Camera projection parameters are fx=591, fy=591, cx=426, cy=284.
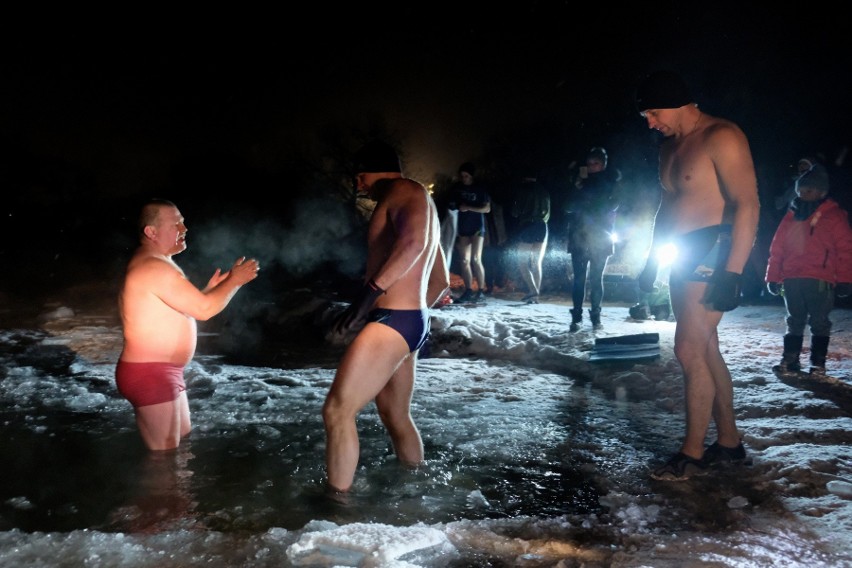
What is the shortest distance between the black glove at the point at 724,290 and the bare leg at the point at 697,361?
8cm

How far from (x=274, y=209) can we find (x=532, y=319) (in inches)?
862

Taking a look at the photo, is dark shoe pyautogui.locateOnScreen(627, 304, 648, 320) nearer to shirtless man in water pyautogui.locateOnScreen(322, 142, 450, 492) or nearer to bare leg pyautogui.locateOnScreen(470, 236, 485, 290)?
bare leg pyautogui.locateOnScreen(470, 236, 485, 290)

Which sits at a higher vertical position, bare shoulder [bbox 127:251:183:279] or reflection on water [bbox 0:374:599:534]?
bare shoulder [bbox 127:251:183:279]

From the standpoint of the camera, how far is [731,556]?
2.54 meters

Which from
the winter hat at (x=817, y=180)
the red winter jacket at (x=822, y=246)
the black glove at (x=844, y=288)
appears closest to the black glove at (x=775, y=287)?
the red winter jacket at (x=822, y=246)

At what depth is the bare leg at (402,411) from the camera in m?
3.51

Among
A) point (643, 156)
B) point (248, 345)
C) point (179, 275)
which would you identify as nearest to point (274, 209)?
point (643, 156)

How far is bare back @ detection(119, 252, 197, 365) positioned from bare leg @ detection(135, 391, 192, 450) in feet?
1.02

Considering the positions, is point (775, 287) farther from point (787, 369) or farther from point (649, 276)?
point (649, 276)

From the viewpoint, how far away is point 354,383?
121 inches

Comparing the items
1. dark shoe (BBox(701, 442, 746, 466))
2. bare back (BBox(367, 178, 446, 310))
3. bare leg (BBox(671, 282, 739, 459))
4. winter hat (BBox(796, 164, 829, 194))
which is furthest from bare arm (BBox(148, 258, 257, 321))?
winter hat (BBox(796, 164, 829, 194))

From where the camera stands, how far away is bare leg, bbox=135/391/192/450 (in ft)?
12.5

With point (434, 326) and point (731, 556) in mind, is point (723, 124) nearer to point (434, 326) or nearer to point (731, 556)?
point (731, 556)

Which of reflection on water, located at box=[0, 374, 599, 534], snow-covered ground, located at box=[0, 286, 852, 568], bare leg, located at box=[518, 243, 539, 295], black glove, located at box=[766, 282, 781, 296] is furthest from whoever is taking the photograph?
bare leg, located at box=[518, 243, 539, 295]
